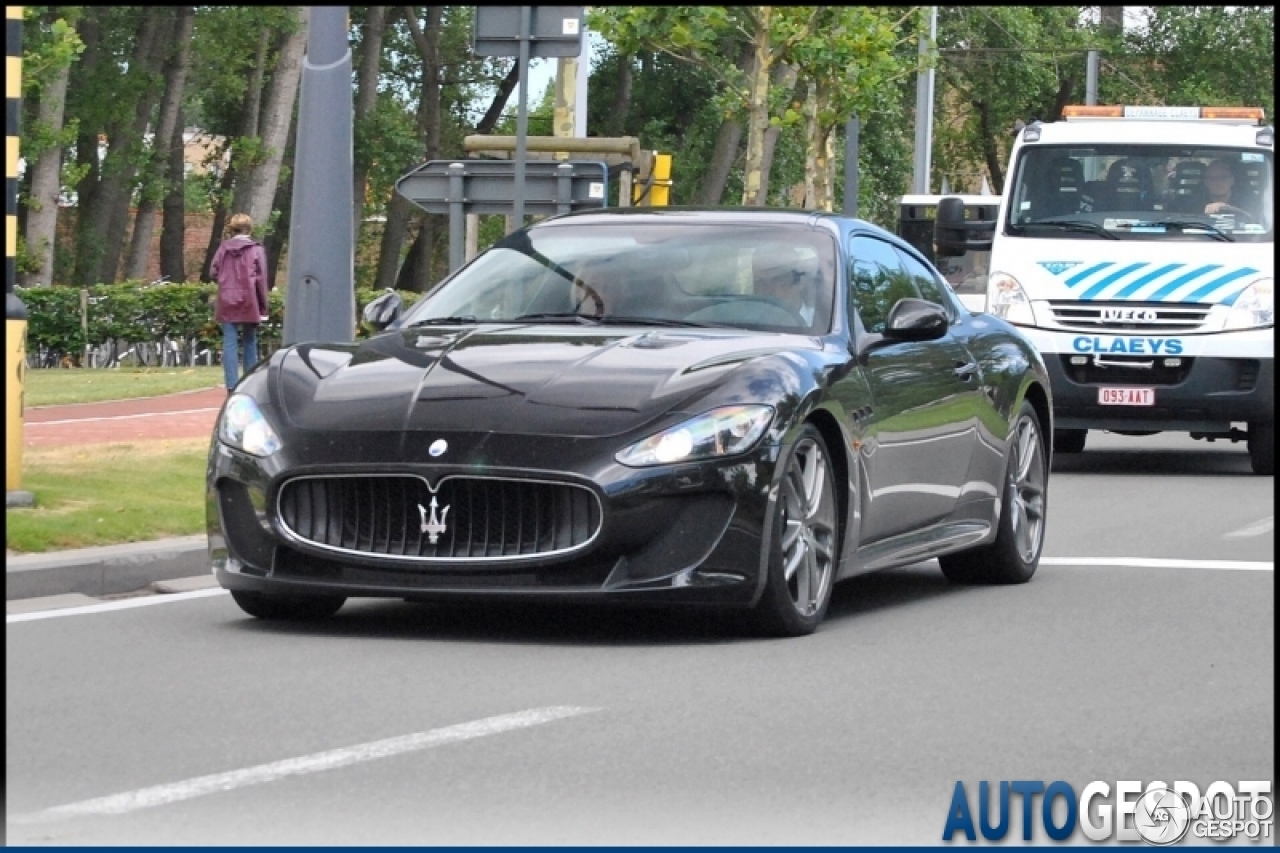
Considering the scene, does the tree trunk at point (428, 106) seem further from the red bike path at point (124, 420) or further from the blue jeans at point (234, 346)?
the blue jeans at point (234, 346)

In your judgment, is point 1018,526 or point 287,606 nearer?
point 287,606

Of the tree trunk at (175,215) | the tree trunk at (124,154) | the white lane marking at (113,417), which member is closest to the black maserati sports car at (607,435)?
the white lane marking at (113,417)

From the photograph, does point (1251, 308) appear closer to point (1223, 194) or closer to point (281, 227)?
point (1223, 194)

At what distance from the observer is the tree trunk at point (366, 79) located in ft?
174

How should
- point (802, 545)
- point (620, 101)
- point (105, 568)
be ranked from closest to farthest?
point (802, 545)
point (105, 568)
point (620, 101)

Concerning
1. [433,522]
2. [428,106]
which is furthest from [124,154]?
[433,522]

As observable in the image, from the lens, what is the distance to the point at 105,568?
34.8 feet

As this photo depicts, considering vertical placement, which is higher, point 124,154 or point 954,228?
point 124,154

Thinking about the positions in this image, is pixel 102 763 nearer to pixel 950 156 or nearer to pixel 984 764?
pixel 984 764

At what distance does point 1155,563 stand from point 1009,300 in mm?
6188

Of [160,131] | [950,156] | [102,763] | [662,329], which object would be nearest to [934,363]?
[662,329]

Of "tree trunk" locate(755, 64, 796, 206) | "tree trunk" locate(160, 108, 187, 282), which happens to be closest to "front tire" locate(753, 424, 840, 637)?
"tree trunk" locate(755, 64, 796, 206)

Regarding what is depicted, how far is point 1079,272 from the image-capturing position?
58.3ft

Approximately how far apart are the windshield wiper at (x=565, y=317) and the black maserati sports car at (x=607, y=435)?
14 mm
